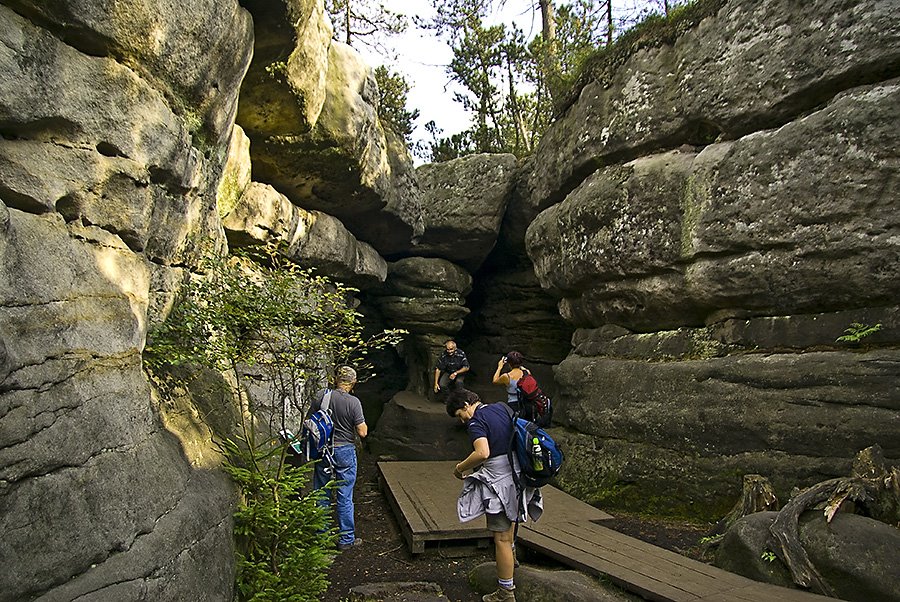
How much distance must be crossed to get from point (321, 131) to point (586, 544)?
7639 millimetres

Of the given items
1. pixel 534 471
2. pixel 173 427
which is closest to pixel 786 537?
pixel 534 471

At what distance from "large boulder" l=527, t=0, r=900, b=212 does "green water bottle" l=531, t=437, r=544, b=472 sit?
5.84 metres

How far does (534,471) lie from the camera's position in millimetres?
5145

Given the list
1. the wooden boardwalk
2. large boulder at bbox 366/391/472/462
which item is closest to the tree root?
the wooden boardwalk

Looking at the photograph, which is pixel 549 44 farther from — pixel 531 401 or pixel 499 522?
pixel 499 522

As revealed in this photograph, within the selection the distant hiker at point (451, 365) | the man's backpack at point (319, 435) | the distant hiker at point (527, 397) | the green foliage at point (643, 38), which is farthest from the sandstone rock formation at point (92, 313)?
the distant hiker at point (451, 365)

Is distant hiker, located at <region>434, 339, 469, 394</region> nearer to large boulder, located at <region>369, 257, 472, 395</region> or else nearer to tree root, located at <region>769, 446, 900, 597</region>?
large boulder, located at <region>369, 257, 472, 395</region>

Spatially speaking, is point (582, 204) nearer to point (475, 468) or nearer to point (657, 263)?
point (657, 263)

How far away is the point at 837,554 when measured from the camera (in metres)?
4.92

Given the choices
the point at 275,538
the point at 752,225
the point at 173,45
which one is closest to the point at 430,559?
the point at 275,538

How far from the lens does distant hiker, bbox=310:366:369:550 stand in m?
7.17

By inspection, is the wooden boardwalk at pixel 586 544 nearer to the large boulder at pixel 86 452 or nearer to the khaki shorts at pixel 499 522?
the khaki shorts at pixel 499 522

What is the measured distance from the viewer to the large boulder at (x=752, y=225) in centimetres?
674

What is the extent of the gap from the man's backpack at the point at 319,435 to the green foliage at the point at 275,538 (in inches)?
59.1
